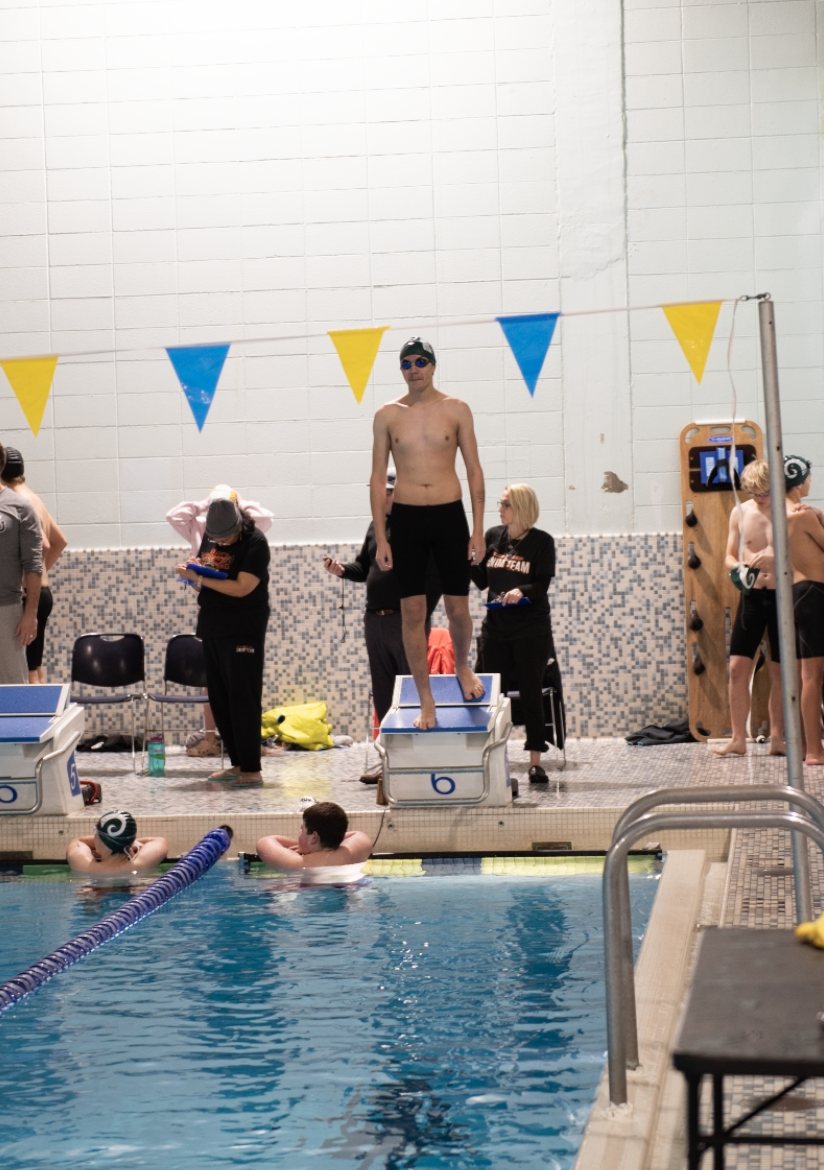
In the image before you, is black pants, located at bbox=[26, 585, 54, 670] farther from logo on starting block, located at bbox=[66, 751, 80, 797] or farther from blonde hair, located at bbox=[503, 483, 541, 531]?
blonde hair, located at bbox=[503, 483, 541, 531]

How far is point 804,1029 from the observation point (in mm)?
1877

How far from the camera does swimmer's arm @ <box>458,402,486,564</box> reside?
21.1ft

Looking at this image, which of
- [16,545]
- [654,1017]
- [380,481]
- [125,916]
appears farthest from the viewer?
[16,545]

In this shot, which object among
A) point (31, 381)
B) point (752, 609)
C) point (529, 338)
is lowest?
point (752, 609)

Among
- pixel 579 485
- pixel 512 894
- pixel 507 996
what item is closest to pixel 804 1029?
pixel 507 996

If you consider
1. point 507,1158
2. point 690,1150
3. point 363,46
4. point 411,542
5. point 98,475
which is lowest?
point 507,1158

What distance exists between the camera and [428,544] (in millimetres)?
6578

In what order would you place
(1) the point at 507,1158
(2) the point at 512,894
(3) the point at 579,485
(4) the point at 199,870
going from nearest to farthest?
1. (1) the point at 507,1158
2. (2) the point at 512,894
3. (4) the point at 199,870
4. (3) the point at 579,485

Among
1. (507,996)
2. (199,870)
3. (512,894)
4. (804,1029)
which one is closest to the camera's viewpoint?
(804,1029)

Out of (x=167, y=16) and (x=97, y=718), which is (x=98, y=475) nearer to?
(x=97, y=718)

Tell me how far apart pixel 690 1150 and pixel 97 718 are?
8179 millimetres

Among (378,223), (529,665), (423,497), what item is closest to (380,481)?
(423,497)

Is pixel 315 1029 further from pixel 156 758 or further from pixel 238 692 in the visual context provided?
pixel 156 758

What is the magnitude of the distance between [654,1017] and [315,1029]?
1097mm
